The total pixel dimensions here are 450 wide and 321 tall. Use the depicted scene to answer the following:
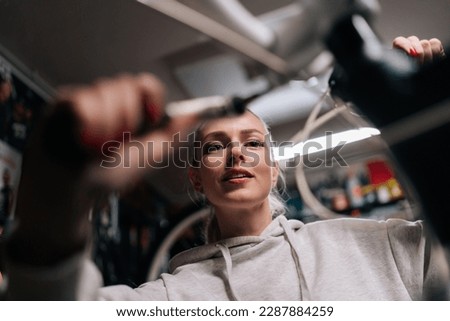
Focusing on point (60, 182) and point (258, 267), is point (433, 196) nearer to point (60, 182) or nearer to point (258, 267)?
point (258, 267)

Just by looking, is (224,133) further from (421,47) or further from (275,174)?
(421,47)

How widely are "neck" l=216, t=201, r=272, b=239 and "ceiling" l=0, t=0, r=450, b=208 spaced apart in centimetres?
7

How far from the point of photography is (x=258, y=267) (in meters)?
0.69

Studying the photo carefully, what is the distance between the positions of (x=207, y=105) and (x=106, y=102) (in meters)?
0.17

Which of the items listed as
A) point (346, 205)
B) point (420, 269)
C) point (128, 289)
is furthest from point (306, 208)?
point (128, 289)

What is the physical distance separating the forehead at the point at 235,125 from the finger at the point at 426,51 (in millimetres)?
279

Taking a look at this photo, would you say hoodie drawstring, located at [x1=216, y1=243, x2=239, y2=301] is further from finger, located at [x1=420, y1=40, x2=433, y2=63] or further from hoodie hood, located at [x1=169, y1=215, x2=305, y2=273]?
finger, located at [x1=420, y1=40, x2=433, y2=63]

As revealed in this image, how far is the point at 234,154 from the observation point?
676mm

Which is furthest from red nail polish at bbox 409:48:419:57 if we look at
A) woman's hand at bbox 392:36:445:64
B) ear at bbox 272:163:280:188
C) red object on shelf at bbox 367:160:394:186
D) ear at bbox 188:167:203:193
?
ear at bbox 188:167:203:193

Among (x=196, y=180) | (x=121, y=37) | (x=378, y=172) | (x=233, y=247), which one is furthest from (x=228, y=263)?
(x=121, y=37)

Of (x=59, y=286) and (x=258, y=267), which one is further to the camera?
(x=258, y=267)

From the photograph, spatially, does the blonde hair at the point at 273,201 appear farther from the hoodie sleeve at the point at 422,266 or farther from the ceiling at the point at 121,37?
the hoodie sleeve at the point at 422,266

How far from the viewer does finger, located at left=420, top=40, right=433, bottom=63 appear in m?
0.70
